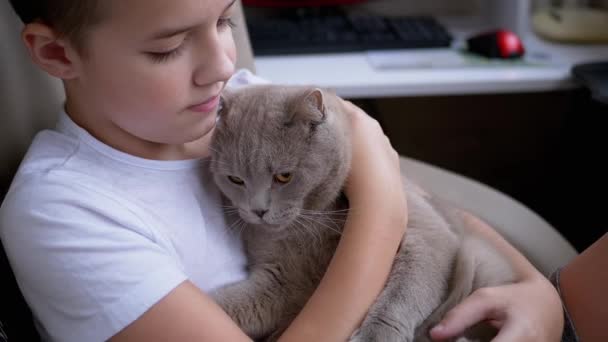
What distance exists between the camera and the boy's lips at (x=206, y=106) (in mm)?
801

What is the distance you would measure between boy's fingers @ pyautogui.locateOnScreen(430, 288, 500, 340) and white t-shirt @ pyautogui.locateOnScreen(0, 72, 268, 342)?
0.34 m

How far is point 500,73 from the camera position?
1.35m

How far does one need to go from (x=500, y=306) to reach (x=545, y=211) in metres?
1.19

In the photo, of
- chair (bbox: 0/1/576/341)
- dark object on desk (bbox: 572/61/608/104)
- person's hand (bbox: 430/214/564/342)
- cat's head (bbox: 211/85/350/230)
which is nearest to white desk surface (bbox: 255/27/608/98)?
dark object on desk (bbox: 572/61/608/104)

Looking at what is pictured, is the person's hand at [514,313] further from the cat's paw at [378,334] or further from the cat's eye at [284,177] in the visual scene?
the cat's eye at [284,177]

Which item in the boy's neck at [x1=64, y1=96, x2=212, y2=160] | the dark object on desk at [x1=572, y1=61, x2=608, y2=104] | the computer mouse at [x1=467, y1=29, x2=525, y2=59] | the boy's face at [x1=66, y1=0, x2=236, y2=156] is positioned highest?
the boy's face at [x1=66, y1=0, x2=236, y2=156]

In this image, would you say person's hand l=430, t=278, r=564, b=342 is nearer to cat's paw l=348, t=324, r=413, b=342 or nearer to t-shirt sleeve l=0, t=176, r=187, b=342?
cat's paw l=348, t=324, r=413, b=342

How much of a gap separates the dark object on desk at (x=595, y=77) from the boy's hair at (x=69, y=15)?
0.96m

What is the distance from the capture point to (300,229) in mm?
935

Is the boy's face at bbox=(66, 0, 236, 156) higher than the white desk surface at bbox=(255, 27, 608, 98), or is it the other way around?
the boy's face at bbox=(66, 0, 236, 156)

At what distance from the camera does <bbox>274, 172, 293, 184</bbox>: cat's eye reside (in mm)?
879

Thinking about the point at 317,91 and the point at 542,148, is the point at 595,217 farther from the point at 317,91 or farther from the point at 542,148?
the point at 317,91

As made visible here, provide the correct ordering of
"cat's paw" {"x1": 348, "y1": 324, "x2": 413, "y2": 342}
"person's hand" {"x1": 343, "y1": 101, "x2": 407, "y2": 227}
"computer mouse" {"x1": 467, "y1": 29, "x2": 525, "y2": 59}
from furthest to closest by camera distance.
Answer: "computer mouse" {"x1": 467, "y1": 29, "x2": 525, "y2": 59}
"person's hand" {"x1": 343, "y1": 101, "x2": 407, "y2": 227}
"cat's paw" {"x1": 348, "y1": 324, "x2": 413, "y2": 342}

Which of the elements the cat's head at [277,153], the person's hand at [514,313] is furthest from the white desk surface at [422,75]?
the person's hand at [514,313]
